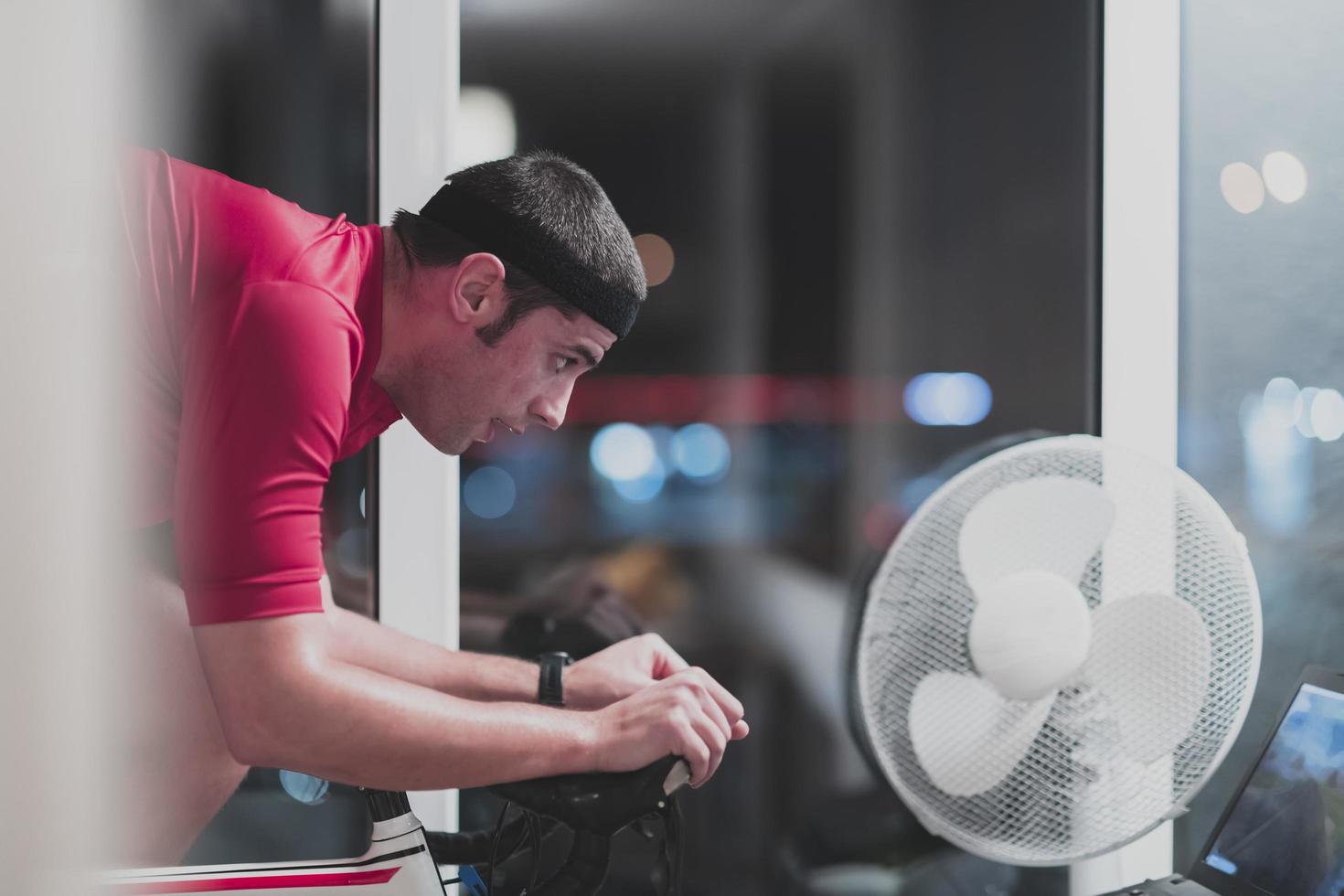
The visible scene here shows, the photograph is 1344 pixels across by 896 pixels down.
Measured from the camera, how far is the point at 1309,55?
147 cm

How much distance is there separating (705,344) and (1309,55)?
1036 millimetres

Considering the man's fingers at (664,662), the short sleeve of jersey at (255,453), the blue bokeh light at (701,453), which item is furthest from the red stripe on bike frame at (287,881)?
the blue bokeh light at (701,453)

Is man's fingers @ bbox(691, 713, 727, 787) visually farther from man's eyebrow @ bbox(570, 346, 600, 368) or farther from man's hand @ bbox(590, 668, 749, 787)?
man's eyebrow @ bbox(570, 346, 600, 368)

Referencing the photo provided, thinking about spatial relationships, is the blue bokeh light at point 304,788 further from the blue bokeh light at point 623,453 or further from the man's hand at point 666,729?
the man's hand at point 666,729

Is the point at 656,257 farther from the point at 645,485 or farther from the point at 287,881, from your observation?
the point at 287,881

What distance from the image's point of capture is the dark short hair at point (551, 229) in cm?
107

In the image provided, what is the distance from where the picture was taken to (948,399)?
1596 mm

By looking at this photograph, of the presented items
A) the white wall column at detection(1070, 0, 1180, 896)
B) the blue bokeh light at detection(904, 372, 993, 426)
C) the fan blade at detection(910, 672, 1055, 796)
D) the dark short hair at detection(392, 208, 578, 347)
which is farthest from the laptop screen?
the dark short hair at detection(392, 208, 578, 347)

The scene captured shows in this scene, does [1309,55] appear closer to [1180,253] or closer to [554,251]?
[1180,253]

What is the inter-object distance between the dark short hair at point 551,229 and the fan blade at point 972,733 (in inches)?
22.8

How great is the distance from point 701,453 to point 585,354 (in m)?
0.43

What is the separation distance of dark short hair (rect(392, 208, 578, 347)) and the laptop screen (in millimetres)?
1000

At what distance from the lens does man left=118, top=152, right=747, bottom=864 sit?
0.81 metres

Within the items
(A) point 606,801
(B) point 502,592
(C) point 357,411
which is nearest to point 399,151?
(C) point 357,411
